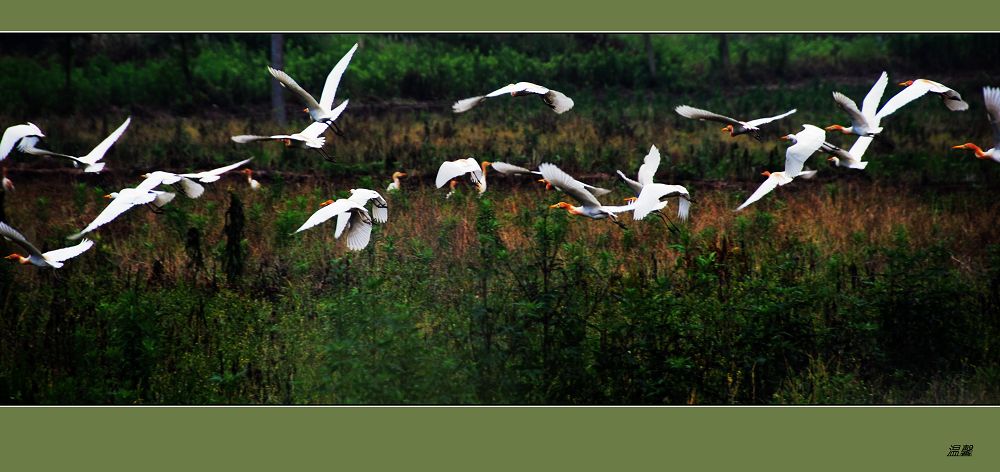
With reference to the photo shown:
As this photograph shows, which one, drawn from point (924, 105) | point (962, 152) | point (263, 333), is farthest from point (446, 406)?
point (924, 105)

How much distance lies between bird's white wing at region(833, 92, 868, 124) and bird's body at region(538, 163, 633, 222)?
6.00ft

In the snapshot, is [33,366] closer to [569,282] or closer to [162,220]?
[162,220]

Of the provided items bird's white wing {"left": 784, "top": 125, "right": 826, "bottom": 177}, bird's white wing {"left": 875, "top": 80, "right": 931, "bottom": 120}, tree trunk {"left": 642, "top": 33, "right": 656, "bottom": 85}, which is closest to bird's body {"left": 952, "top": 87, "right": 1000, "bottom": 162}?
bird's white wing {"left": 875, "top": 80, "right": 931, "bottom": 120}

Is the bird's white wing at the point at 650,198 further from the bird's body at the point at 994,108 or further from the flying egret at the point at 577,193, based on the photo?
the bird's body at the point at 994,108

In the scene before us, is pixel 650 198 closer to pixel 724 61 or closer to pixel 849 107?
pixel 849 107

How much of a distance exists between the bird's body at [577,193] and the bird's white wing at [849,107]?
1.83m

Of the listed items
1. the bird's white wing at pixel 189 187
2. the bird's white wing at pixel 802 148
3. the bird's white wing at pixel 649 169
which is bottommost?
the bird's white wing at pixel 189 187

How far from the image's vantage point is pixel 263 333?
860 cm

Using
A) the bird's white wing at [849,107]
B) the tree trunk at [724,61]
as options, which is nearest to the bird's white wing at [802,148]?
the bird's white wing at [849,107]

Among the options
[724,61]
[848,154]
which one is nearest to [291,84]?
[848,154]

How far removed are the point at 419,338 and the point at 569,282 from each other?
1203mm

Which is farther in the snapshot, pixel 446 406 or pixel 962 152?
pixel 962 152

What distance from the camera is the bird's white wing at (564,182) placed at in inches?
301

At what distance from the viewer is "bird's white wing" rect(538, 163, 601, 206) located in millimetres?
7656
